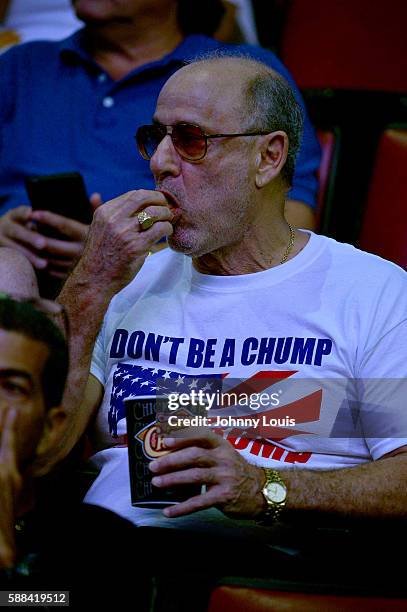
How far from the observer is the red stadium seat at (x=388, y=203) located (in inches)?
57.1

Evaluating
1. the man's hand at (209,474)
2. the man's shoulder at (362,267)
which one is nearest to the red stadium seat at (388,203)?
the man's shoulder at (362,267)

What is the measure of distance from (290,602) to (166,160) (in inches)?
23.6

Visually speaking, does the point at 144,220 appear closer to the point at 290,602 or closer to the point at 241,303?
the point at 241,303

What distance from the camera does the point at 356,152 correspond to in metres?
1.73

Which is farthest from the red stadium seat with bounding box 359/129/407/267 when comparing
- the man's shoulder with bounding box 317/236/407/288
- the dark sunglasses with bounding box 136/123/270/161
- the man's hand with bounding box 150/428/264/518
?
the man's hand with bounding box 150/428/264/518

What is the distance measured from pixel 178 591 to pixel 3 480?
10.2 inches

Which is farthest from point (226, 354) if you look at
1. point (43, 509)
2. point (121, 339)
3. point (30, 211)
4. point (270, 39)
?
point (270, 39)

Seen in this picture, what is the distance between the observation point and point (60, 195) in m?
1.40

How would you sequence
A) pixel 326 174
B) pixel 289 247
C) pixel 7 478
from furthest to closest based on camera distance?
pixel 326 174 → pixel 289 247 → pixel 7 478

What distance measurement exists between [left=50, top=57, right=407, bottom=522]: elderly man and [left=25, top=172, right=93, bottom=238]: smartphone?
0.60 feet

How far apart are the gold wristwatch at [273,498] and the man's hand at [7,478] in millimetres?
313

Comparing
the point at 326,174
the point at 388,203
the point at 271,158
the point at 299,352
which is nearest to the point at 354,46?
the point at 326,174

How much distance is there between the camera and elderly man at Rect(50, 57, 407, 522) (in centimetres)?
109

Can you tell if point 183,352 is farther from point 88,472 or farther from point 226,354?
point 88,472
